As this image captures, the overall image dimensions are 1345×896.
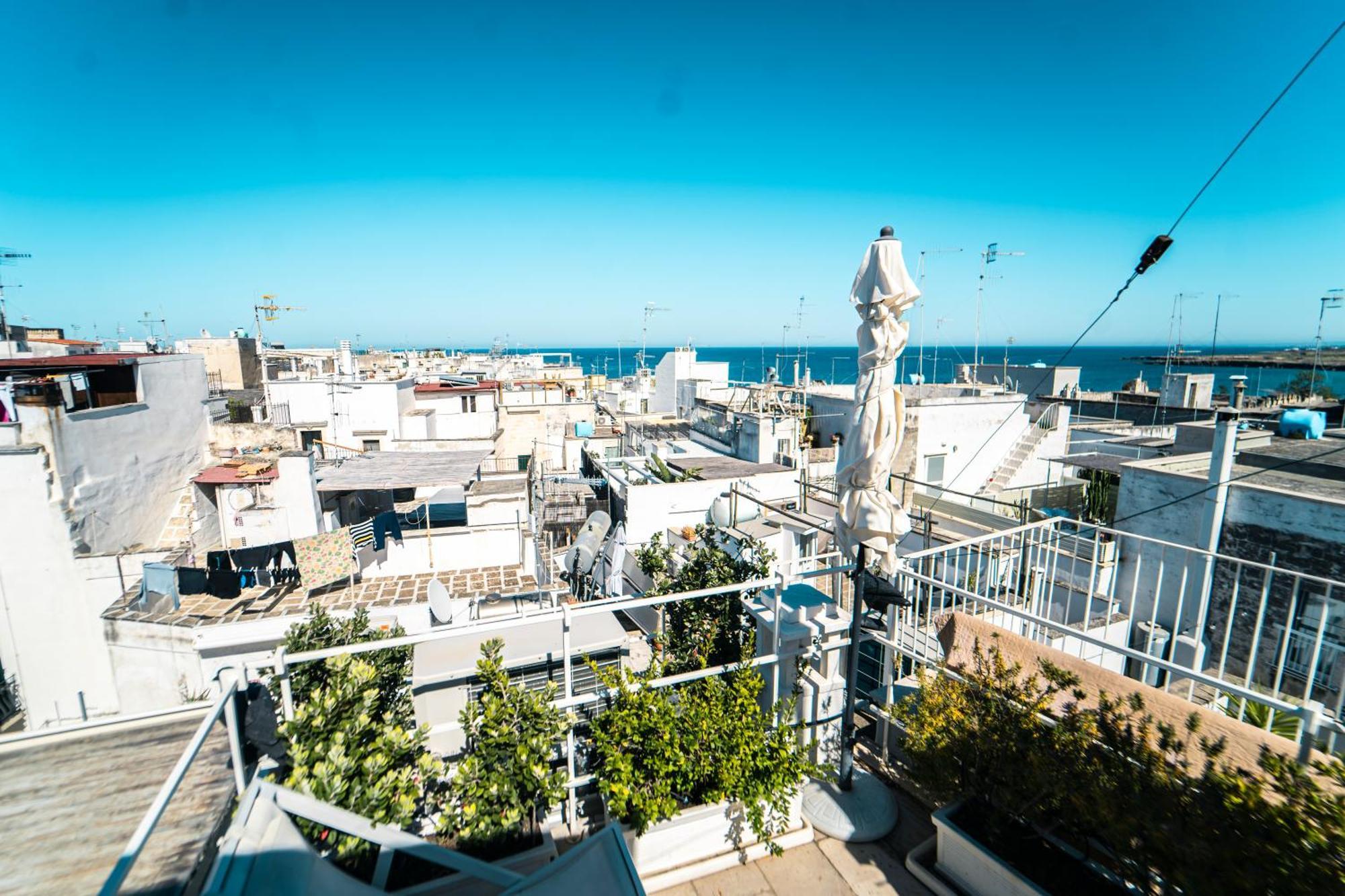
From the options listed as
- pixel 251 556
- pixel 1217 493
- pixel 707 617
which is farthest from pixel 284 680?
pixel 251 556

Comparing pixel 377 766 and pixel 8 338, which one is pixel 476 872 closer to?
pixel 377 766

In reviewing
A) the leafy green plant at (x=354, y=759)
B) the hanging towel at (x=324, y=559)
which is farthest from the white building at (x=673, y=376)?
the leafy green plant at (x=354, y=759)

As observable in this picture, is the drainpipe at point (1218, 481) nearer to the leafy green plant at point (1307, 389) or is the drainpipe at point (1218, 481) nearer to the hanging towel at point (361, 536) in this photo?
the hanging towel at point (361, 536)

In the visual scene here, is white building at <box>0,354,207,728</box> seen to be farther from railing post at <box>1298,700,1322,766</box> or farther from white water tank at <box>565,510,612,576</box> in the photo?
railing post at <box>1298,700,1322,766</box>

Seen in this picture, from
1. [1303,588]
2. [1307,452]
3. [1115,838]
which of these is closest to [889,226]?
[1115,838]

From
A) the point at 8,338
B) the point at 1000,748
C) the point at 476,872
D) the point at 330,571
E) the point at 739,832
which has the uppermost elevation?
the point at 8,338
